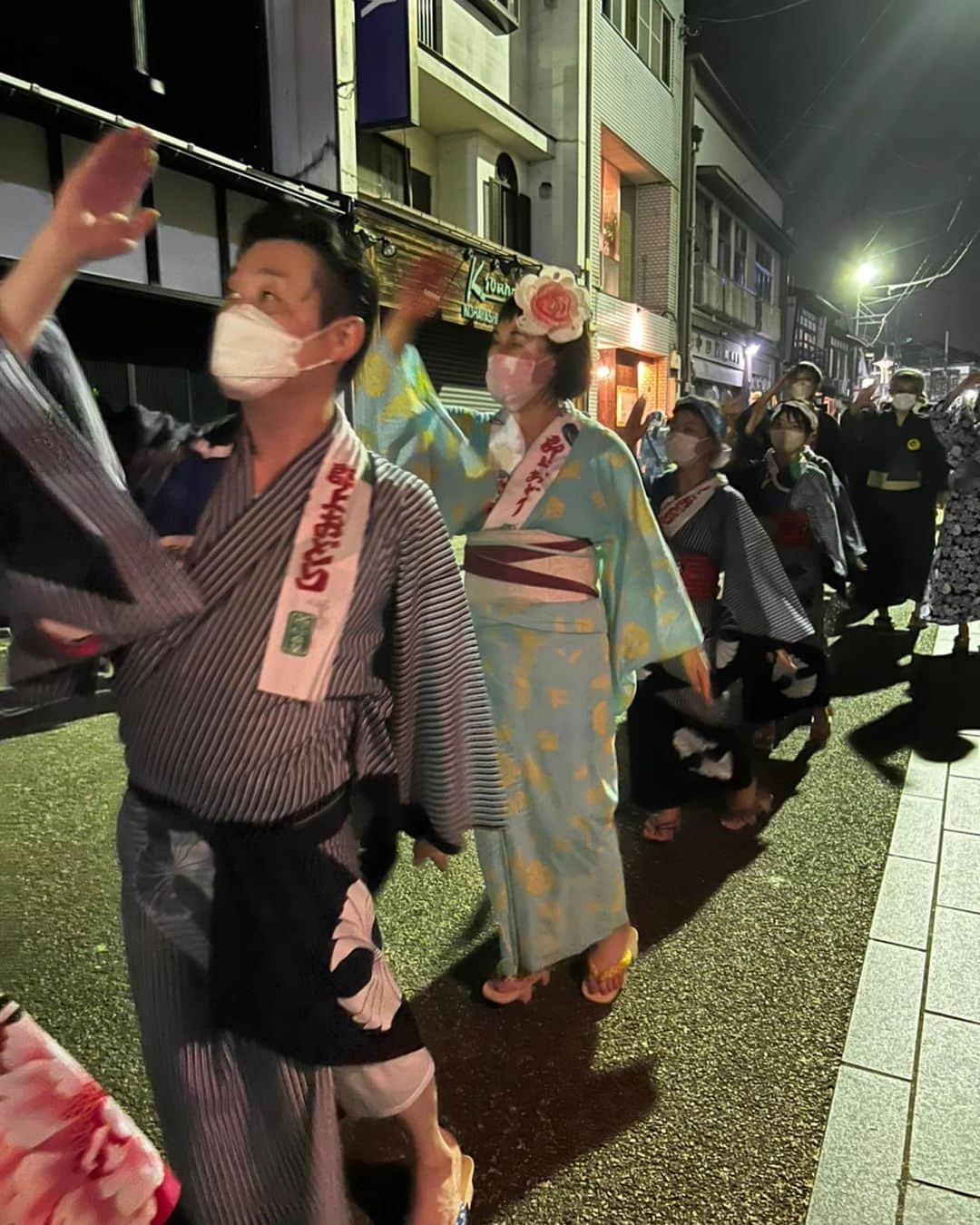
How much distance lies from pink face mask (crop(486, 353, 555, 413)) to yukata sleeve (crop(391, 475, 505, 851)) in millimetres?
851

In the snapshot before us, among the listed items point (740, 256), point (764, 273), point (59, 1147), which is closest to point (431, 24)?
point (59, 1147)

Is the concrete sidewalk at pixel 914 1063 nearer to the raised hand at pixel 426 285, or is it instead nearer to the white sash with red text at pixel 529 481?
the white sash with red text at pixel 529 481

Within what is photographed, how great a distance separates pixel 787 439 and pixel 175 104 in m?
5.85

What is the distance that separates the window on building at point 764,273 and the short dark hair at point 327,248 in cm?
2587

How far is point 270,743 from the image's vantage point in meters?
1.36

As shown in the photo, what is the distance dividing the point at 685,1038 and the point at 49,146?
20.2 feet

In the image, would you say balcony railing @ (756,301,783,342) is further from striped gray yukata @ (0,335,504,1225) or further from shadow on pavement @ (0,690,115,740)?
striped gray yukata @ (0,335,504,1225)

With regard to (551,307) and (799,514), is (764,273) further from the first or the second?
(551,307)

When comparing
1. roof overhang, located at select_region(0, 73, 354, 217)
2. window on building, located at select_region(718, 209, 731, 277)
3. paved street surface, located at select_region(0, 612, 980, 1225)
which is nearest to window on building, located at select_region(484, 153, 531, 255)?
roof overhang, located at select_region(0, 73, 354, 217)

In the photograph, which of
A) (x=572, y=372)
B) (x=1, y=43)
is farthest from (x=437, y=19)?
(x=572, y=372)

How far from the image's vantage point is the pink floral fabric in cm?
98

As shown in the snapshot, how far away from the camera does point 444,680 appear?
1616 millimetres

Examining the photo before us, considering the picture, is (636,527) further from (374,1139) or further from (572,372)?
(374,1139)

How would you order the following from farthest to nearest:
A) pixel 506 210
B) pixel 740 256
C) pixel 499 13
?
1. pixel 740 256
2. pixel 506 210
3. pixel 499 13
